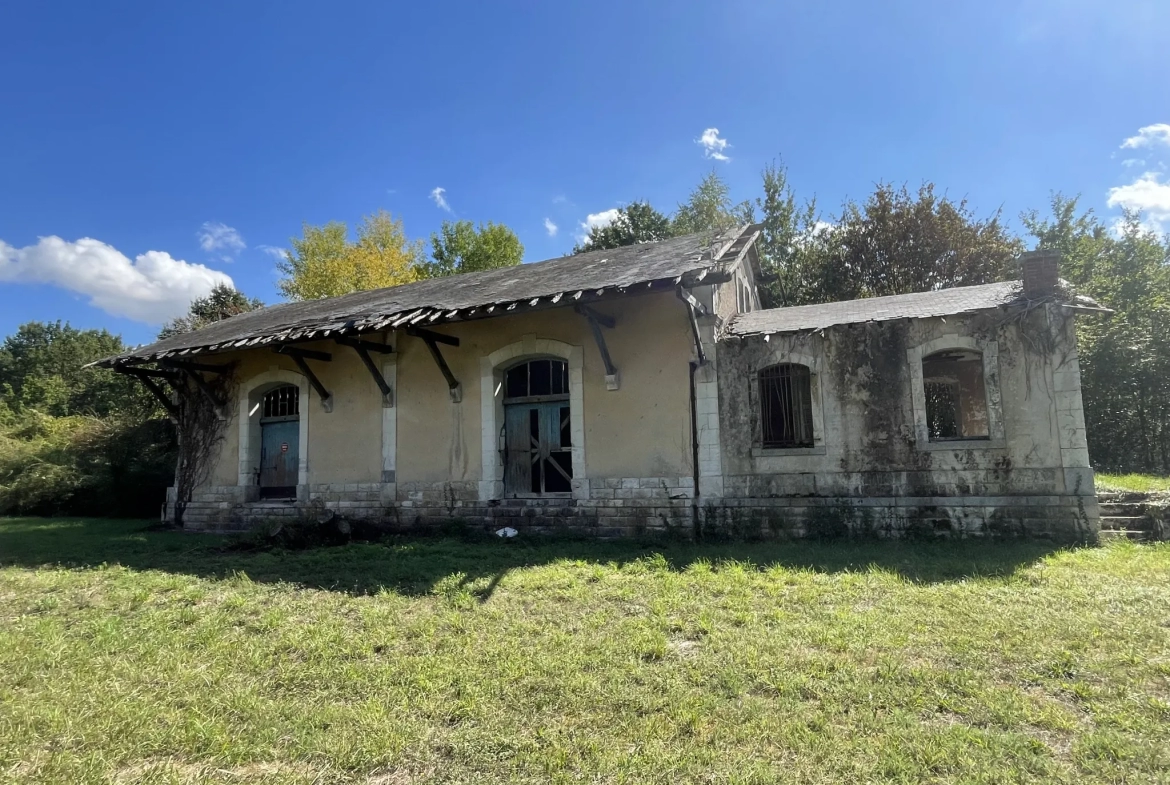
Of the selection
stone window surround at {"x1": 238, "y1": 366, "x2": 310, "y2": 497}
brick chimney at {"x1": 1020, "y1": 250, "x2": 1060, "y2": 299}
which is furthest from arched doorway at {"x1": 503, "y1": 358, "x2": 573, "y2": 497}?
brick chimney at {"x1": 1020, "y1": 250, "x2": 1060, "y2": 299}

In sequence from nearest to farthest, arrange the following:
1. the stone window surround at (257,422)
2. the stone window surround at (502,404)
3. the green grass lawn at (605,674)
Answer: the green grass lawn at (605,674) < the stone window surround at (502,404) < the stone window surround at (257,422)

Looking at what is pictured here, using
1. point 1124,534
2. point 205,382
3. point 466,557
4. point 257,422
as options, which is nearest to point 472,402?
point 466,557

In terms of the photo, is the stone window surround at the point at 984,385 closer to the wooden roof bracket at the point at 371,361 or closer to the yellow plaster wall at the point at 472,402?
the yellow plaster wall at the point at 472,402

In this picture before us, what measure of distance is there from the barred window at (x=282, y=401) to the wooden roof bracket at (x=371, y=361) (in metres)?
2.28

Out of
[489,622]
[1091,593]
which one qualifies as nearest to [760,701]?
[489,622]

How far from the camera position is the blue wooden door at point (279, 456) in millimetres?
11703

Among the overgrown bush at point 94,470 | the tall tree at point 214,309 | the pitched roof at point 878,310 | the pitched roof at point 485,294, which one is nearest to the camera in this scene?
the pitched roof at point 485,294

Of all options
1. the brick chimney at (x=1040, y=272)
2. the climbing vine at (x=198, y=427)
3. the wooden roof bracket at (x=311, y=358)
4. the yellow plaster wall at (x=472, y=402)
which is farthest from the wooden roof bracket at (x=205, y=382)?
the brick chimney at (x=1040, y=272)

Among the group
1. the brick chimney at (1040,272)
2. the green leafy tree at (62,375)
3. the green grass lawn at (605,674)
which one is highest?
the green leafy tree at (62,375)

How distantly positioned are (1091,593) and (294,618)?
20.7ft

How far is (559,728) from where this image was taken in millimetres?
3074

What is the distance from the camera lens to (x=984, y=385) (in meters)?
7.94

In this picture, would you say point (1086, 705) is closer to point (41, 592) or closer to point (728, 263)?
point (728, 263)

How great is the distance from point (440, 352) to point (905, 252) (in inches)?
658
